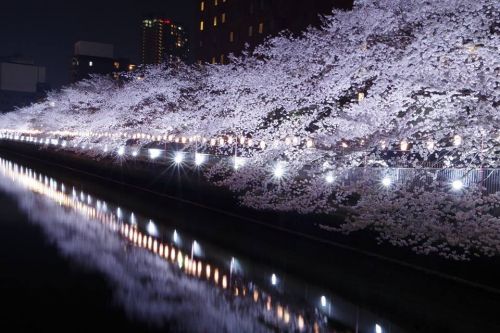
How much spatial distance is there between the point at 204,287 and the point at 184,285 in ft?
1.25

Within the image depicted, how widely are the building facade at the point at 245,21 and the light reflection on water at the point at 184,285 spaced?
42087 millimetres

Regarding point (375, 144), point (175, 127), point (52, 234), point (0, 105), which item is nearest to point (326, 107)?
point (375, 144)

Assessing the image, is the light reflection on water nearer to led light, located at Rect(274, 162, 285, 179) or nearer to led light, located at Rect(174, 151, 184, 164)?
led light, located at Rect(274, 162, 285, 179)

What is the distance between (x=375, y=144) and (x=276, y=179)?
646 centimetres

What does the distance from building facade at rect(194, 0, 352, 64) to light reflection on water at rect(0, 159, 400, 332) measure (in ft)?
138

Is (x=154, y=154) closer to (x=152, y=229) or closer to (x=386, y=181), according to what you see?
(x=152, y=229)

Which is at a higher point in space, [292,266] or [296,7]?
[296,7]

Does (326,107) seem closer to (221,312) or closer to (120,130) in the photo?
(221,312)

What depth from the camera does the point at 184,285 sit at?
34.6 ft

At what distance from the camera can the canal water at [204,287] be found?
328 inches

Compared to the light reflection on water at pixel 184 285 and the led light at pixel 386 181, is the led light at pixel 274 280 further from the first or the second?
the led light at pixel 386 181

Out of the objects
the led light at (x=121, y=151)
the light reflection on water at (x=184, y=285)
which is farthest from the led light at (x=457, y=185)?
the led light at (x=121, y=151)

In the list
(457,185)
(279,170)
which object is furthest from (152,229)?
(457,185)

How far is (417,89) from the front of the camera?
14.2m
